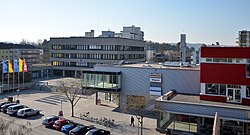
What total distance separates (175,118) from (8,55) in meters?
92.1

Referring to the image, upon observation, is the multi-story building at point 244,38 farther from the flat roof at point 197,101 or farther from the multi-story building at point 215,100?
the multi-story building at point 215,100

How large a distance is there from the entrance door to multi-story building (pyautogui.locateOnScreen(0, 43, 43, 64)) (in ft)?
305

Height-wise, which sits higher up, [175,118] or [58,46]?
[58,46]

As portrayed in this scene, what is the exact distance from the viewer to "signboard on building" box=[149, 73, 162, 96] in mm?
33812

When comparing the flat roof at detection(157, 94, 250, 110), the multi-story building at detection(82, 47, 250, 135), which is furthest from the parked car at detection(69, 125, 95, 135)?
the flat roof at detection(157, 94, 250, 110)

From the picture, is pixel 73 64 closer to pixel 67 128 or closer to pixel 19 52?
pixel 19 52

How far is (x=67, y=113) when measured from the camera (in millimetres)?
33875

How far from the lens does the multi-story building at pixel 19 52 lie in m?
99.7

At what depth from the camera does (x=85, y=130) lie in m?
25.0

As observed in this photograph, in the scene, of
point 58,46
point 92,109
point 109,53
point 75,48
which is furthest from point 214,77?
point 58,46

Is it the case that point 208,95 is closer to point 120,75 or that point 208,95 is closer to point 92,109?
point 120,75

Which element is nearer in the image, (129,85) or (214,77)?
(214,77)

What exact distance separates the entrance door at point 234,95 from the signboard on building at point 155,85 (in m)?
9.60

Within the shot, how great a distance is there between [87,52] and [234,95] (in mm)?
48595
